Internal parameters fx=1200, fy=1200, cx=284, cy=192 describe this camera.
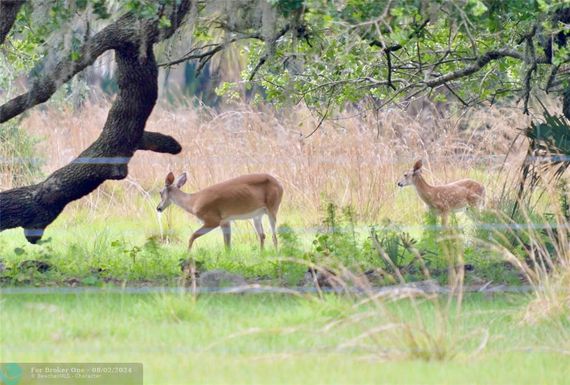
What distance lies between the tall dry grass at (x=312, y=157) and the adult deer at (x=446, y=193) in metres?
0.48

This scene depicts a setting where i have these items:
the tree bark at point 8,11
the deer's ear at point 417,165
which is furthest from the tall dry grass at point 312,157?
the tree bark at point 8,11

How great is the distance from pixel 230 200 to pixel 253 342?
5.85 metres

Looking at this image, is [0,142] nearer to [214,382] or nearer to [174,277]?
[174,277]

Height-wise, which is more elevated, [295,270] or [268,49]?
[268,49]

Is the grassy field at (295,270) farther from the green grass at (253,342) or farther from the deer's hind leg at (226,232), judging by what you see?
the deer's hind leg at (226,232)

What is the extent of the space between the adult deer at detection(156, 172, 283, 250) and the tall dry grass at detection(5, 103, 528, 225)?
0.88m

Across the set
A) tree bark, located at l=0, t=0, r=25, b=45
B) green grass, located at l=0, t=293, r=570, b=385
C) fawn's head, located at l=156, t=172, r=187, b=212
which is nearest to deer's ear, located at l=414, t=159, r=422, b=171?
fawn's head, located at l=156, t=172, r=187, b=212

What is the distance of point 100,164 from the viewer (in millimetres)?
10102

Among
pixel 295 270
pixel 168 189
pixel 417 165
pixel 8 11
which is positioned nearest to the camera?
pixel 8 11

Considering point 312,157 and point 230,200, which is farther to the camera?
point 312,157

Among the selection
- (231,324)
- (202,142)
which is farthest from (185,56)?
(202,142)

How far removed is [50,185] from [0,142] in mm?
5962

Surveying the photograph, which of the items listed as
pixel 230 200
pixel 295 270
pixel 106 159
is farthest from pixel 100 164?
pixel 230 200

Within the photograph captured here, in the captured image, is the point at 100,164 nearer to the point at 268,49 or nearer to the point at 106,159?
the point at 106,159
